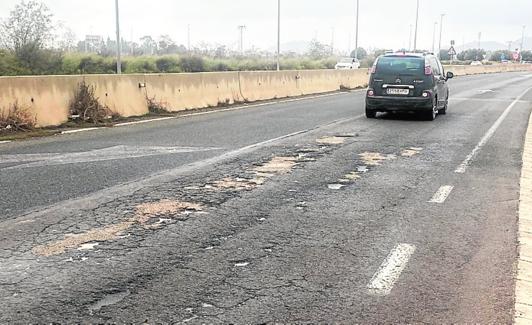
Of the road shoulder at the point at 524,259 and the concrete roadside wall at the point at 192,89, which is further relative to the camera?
the concrete roadside wall at the point at 192,89

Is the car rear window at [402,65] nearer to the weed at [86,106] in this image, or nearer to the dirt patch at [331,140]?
the dirt patch at [331,140]

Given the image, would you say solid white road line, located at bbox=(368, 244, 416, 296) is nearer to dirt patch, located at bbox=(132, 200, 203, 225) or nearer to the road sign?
dirt patch, located at bbox=(132, 200, 203, 225)

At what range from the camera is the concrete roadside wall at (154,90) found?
11.8 meters

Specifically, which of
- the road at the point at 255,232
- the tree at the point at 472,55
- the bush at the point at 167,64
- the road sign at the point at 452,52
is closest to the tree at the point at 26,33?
the bush at the point at 167,64

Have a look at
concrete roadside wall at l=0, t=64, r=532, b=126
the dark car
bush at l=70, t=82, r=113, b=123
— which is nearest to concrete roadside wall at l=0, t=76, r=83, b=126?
concrete roadside wall at l=0, t=64, r=532, b=126

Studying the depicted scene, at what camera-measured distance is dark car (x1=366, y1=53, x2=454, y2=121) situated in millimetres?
14867

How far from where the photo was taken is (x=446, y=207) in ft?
21.1

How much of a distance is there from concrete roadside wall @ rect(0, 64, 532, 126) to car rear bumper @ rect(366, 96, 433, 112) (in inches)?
199

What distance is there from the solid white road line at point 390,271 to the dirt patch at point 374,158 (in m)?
3.93

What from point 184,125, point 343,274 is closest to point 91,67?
point 184,125

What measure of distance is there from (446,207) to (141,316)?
3914 millimetres

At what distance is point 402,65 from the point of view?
15.1 meters

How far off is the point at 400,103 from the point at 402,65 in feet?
3.24

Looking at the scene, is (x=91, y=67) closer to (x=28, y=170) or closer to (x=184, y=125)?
(x=184, y=125)
